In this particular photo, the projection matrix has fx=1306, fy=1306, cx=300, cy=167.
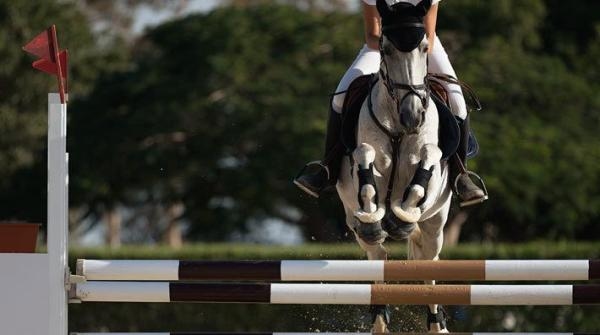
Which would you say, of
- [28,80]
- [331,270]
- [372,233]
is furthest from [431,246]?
[28,80]

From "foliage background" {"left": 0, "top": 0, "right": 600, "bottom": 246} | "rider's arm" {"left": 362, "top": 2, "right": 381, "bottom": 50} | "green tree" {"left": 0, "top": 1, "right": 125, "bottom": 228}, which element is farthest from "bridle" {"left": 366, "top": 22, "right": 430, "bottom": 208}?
"green tree" {"left": 0, "top": 1, "right": 125, "bottom": 228}

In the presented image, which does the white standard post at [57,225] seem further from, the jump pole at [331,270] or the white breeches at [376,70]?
the white breeches at [376,70]

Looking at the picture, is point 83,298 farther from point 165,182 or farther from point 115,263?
point 165,182

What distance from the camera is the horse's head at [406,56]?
19.4ft

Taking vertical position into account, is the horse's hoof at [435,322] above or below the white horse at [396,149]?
below

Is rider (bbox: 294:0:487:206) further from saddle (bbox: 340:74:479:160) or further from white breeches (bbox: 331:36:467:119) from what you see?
saddle (bbox: 340:74:479:160)

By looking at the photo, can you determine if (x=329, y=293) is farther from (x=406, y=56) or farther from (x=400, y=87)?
(x=406, y=56)

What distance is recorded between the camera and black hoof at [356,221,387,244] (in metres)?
5.97

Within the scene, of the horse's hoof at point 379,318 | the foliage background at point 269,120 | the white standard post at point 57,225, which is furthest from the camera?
the foliage background at point 269,120

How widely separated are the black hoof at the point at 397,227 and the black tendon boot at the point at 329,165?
69 cm

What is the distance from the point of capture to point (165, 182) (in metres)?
23.5

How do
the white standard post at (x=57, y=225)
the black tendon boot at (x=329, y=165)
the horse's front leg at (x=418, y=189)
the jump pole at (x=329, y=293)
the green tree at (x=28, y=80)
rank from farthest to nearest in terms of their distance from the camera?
the green tree at (x=28, y=80) < the black tendon boot at (x=329, y=165) < the horse's front leg at (x=418, y=189) < the jump pole at (x=329, y=293) < the white standard post at (x=57, y=225)

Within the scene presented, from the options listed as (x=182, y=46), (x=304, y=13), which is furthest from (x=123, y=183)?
(x=304, y=13)

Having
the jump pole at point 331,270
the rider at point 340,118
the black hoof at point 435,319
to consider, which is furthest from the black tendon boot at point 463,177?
the jump pole at point 331,270
